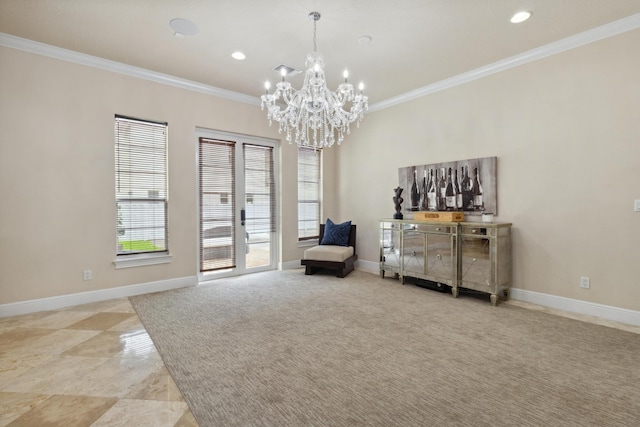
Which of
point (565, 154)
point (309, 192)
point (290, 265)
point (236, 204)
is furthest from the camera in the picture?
point (309, 192)

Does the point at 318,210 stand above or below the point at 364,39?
below

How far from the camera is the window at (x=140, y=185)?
13.7ft

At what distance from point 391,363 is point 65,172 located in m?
4.14

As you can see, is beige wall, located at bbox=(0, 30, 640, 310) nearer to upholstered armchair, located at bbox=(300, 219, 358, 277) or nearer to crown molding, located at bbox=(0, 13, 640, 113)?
crown molding, located at bbox=(0, 13, 640, 113)

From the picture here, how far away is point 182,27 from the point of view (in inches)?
126

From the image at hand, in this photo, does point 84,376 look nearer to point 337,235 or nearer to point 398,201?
point 337,235

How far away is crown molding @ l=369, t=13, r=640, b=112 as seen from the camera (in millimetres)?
3160

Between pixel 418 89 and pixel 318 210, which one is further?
pixel 318 210

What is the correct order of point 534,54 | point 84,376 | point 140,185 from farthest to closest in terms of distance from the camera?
point 140,185
point 534,54
point 84,376

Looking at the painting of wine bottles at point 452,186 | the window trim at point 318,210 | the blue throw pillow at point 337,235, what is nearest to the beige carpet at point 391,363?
the painting of wine bottles at point 452,186

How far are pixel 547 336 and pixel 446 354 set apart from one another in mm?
→ 1096

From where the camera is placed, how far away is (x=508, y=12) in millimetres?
2967

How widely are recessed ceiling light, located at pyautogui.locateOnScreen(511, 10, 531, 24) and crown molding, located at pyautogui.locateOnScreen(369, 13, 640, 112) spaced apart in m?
0.79

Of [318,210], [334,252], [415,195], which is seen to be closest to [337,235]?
[334,252]
